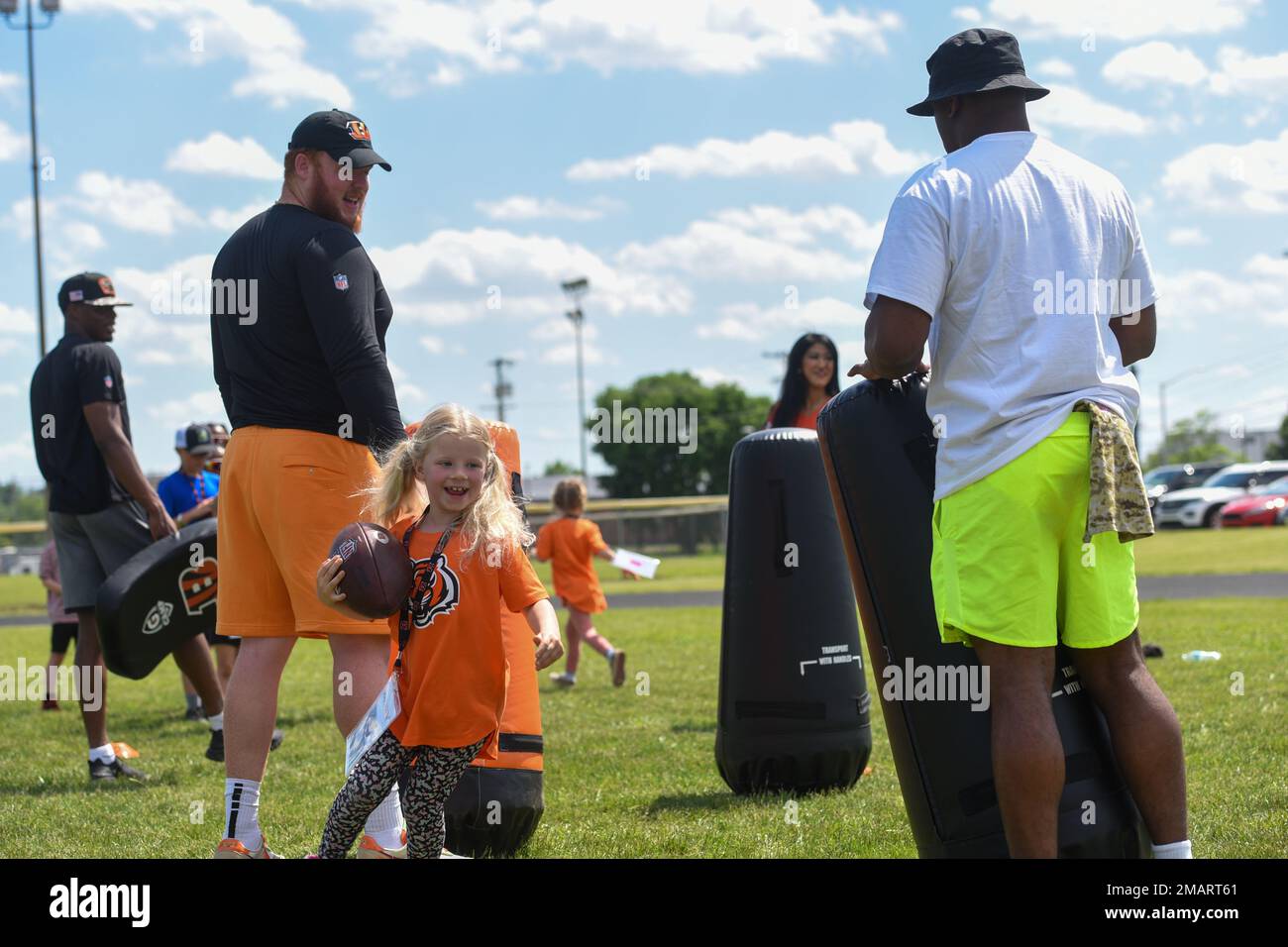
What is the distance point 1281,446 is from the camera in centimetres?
7506

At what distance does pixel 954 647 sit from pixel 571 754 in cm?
335

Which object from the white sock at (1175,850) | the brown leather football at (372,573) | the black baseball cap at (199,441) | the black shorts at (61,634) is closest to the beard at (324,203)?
the brown leather football at (372,573)

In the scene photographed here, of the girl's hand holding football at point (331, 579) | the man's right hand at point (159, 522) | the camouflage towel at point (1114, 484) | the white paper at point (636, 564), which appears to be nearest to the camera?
the camouflage towel at point (1114, 484)

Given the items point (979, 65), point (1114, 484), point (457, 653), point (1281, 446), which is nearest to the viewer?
point (1114, 484)

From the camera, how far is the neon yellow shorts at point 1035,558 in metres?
3.14

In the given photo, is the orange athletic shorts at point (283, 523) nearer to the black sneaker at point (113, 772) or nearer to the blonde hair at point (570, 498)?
the black sneaker at point (113, 772)

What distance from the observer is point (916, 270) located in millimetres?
3180

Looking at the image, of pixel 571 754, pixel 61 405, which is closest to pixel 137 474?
pixel 61 405

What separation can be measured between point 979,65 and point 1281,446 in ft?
262

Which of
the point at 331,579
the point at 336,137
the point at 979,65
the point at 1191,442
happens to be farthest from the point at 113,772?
the point at 1191,442

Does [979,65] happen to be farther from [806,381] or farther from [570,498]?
[570,498]

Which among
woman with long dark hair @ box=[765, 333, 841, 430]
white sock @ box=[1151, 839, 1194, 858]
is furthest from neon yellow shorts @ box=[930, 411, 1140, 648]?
woman with long dark hair @ box=[765, 333, 841, 430]

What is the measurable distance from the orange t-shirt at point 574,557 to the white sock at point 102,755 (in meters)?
4.12

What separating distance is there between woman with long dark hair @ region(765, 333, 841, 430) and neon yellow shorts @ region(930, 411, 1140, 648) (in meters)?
3.20
